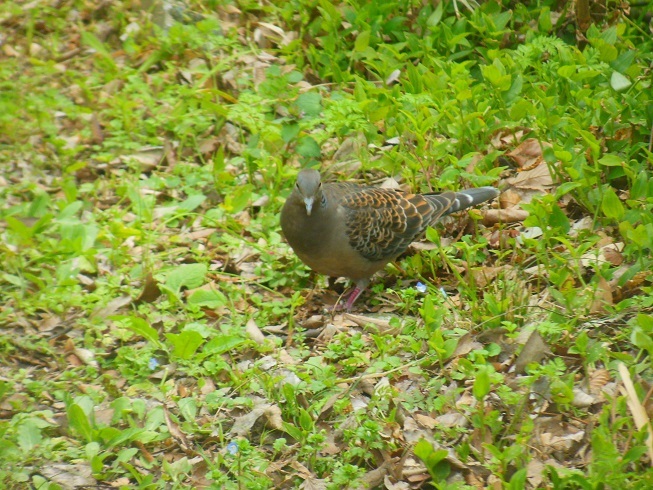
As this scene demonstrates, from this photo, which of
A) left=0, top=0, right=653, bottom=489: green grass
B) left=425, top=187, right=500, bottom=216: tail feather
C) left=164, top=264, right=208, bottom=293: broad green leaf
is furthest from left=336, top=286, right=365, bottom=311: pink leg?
left=164, top=264, right=208, bottom=293: broad green leaf

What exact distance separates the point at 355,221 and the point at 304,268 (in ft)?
1.92

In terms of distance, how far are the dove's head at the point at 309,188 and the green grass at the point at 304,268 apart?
2.26ft

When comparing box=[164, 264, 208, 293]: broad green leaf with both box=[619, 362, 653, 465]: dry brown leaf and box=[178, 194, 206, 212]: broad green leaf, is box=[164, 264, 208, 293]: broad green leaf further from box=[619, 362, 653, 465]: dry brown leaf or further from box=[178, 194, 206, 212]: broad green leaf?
box=[619, 362, 653, 465]: dry brown leaf

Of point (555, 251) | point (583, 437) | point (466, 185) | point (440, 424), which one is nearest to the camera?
point (583, 437)

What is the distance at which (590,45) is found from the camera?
22.8 feet

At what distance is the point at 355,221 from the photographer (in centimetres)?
559

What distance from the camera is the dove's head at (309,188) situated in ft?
17.4

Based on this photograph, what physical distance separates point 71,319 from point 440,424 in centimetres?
264

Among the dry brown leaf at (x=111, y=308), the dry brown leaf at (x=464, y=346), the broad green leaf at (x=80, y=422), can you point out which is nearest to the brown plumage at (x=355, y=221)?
the dry brown leaf at (x=464, y=346)

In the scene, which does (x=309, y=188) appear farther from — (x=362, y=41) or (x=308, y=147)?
(x=362, y=41)

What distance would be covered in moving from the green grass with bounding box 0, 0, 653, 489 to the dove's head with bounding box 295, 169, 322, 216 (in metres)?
0.69

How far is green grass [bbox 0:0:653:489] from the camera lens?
424cm

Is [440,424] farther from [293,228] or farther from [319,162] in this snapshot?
[319,162]

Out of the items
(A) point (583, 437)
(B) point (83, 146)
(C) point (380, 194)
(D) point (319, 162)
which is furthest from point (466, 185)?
(B) point (83, 146)
